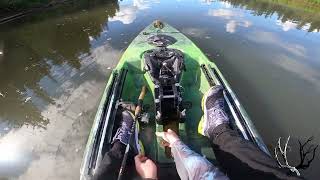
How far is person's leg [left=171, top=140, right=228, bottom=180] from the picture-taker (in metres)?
3.77

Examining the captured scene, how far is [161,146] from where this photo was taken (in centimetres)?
599

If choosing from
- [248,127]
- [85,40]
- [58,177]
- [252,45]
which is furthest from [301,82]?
[85,40]

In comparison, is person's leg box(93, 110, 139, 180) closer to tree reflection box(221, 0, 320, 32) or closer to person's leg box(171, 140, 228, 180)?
person's leg box(171, 140, 228, 180)

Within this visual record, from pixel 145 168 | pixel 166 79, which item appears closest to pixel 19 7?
pixel 166 79

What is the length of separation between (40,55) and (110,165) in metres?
8.35

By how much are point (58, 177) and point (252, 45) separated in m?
8.52

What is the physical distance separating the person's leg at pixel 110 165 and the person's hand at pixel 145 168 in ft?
0.83

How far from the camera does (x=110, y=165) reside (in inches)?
177

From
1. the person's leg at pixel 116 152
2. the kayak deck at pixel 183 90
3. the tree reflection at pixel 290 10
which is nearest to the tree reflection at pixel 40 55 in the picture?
the kayak deck at pixel 183 90

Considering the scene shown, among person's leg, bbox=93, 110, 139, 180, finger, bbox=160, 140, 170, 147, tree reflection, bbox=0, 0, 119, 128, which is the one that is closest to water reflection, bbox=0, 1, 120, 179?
tree reflection, bbox=0, 0, 119, 128

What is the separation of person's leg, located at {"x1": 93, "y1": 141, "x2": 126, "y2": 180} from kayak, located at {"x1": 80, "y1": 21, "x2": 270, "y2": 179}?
39 centimetres

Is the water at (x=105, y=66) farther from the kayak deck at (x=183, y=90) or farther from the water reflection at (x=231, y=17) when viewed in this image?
the kayak deck at (x=183, y=90)

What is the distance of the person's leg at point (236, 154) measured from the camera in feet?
13.1

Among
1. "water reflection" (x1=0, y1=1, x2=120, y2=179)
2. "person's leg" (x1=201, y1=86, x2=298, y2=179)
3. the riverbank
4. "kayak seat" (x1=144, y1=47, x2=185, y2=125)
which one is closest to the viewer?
"person's leg" (x1=201, y1=86, x2=298, y2=179)
